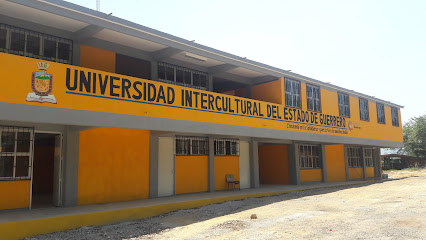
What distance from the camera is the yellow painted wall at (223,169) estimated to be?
54.3 ft

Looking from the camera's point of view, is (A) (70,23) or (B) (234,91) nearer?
(A) (70,23)

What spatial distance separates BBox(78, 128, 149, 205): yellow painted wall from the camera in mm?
11797

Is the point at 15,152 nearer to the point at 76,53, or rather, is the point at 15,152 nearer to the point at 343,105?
the point at 76,53

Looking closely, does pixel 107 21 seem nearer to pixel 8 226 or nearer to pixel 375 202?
pixel 8 226

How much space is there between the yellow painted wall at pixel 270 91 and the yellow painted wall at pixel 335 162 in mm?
7442

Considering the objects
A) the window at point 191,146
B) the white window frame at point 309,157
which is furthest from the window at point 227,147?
the white window frame at point 309,157

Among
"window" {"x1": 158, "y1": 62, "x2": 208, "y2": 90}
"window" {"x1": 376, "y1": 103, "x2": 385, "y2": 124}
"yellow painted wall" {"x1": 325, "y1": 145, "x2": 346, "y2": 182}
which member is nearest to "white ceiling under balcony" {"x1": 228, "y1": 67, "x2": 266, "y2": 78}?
"window" {"x1": 158, "y1": 62, "x2": 208, "y2": 90}

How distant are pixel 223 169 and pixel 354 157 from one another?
13.4m

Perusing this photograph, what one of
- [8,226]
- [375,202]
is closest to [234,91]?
[375,202]

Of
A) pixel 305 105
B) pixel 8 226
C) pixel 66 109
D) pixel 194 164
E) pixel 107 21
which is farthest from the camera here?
pixel 305 105

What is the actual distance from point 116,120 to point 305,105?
11981mm

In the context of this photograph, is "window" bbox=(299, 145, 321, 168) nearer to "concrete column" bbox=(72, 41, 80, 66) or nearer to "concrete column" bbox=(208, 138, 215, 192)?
"concrete column" bbox=(208, 138, 215, 192)

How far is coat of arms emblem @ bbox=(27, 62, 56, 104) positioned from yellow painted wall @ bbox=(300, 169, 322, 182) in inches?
604

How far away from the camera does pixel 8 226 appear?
27.5ft
